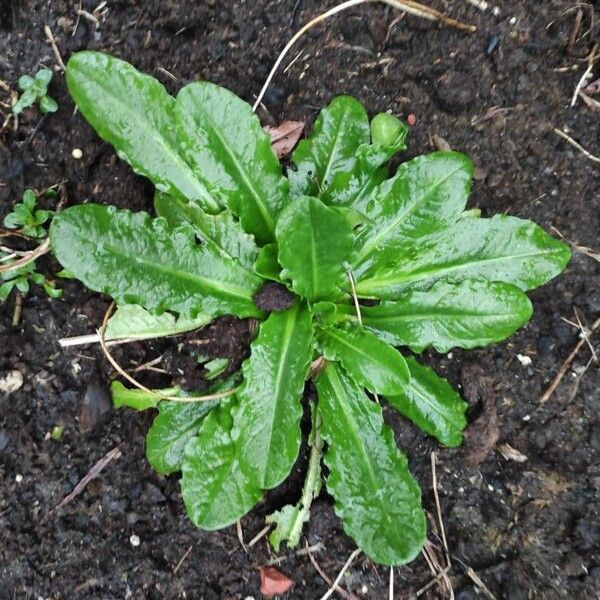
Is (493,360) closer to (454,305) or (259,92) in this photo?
(454,305)

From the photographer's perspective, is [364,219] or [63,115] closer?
[364,219]

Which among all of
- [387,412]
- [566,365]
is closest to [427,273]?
[387,412]

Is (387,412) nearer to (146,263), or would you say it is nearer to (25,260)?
(146,263)

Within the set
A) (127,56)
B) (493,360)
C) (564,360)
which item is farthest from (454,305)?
(127,56)

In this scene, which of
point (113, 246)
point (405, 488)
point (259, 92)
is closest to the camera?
point (113, 246)

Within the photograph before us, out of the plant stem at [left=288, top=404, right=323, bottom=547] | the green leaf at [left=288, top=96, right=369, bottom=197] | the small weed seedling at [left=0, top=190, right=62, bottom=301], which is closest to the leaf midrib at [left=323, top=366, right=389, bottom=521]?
the plant stem at [left=288, top=404, right=323, bottom=547]

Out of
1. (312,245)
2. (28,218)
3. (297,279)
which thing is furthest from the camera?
(28,218)

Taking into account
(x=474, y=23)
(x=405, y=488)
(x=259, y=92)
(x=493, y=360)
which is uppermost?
(x=474, y=23)

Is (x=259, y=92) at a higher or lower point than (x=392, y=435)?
higher

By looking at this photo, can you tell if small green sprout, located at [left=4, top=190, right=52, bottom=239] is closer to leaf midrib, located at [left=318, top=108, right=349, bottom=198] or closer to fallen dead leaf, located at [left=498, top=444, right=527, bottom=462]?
leaf midrib, located at [left=318, top=108, right=349, bottom=198]
